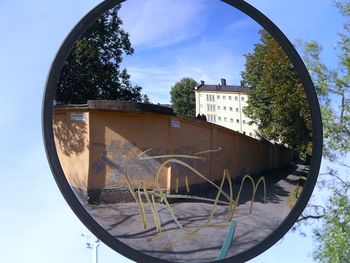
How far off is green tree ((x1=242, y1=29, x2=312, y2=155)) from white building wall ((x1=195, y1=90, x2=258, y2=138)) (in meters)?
0.04

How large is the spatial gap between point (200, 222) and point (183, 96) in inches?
24.5

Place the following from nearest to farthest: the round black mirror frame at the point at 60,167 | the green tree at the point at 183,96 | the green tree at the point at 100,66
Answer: the round black mirror frame at the point at 60,167, the green tree at the point at 100,66, the green tree at the point at 183,96

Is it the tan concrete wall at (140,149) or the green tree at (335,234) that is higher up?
the tan concrete wall at (140,149)

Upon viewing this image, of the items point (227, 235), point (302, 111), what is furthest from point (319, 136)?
point (227, 235)

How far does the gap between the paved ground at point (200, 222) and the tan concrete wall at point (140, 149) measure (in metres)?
0.12

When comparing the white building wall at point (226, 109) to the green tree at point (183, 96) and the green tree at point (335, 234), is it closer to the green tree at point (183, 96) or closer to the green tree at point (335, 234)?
the green tree at point (183, 96)

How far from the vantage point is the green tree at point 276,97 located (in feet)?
8.86

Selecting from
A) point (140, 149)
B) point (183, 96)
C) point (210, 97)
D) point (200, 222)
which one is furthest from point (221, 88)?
point (200, 222)

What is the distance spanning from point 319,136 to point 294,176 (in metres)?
0.24

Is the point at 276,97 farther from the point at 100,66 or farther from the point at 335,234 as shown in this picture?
the point at 335,234

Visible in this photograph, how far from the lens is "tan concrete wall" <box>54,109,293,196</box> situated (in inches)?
94.9

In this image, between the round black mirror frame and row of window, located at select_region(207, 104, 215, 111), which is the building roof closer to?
row of window, located at select_region(207, 104, 215, 111)

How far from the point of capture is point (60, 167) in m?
2.31

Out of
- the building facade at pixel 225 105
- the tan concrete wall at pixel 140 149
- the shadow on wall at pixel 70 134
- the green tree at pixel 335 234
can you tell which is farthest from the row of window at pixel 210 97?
the green tree at pixel 335 234
